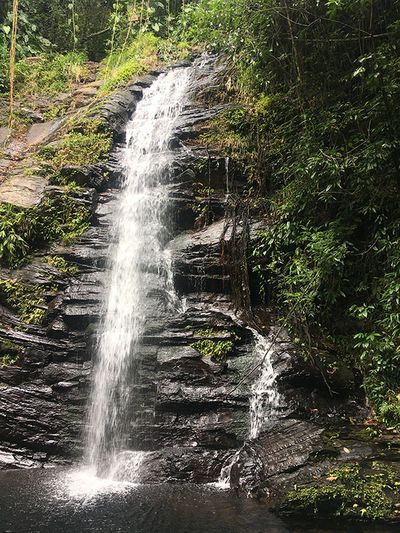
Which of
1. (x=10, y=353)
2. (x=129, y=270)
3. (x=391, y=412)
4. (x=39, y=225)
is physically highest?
(x=39, y=225)

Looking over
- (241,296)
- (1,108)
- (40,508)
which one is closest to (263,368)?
(241,296)

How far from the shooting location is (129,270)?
9.20 m

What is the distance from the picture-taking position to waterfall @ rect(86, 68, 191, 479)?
290 inches

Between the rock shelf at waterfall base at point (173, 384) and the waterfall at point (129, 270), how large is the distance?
0.09ft

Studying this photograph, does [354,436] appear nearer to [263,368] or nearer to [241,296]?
[263,368]

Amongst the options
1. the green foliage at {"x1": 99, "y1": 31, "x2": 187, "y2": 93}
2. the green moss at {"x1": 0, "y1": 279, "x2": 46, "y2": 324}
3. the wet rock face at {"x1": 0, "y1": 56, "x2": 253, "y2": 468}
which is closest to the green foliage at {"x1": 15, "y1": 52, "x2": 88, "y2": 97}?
the green foliage at {"x1": 99, "y1": 31, "x2": 187, "y2": 93}

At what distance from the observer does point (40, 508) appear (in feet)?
16.8

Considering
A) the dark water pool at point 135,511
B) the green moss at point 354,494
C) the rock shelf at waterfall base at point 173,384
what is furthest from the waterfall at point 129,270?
the green moss at point 354,494

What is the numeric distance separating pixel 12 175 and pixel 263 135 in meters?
5.96

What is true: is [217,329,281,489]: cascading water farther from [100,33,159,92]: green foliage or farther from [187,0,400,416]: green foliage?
[100,33,159,92]: green foliage

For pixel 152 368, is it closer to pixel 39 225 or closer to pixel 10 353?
pixel 10 353

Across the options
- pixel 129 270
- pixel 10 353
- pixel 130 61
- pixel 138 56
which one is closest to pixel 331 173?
pixel 129 270

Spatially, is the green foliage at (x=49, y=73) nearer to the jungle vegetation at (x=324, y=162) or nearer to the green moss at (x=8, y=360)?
the jungle vegetation at (x=324, y=162)

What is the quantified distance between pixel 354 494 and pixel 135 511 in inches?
96.5
